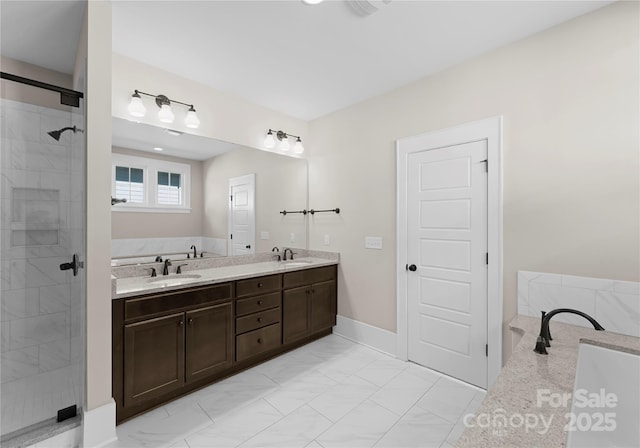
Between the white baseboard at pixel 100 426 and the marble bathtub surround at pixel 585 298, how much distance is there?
285 cm

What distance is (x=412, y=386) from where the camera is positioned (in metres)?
2.38

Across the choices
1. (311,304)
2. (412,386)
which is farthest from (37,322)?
(412,386)

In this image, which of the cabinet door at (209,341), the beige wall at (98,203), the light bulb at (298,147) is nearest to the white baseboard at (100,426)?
the beige wall at (98,203)

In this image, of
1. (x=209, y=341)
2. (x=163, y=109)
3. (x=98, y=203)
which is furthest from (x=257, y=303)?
(x=163, y=109)

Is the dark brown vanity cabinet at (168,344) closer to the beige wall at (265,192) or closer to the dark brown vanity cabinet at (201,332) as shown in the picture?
the dark brown vanity cabinet at (201,332)

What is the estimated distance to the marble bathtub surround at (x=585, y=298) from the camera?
1.72 meters

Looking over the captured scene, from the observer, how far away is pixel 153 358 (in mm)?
1974

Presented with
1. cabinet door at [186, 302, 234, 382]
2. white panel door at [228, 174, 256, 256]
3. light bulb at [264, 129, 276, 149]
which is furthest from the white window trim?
cabinet door at [186, 302, 234, 382]

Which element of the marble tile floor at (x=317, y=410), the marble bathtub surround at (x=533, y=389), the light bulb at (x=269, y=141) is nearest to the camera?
the marble bathtub surround at (x=533, y=389)

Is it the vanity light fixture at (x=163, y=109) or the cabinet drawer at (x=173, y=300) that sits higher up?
Result: the vanity light fixture at (x=163, y=109)

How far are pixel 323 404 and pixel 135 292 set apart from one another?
1.56 meters

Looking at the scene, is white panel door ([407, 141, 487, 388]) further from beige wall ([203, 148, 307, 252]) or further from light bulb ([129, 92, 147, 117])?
light bulb ([129, 92, 147, 117])

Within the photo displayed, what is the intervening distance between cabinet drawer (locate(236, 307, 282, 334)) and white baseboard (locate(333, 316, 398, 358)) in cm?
92

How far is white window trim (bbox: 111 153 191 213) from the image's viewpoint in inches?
93.0
